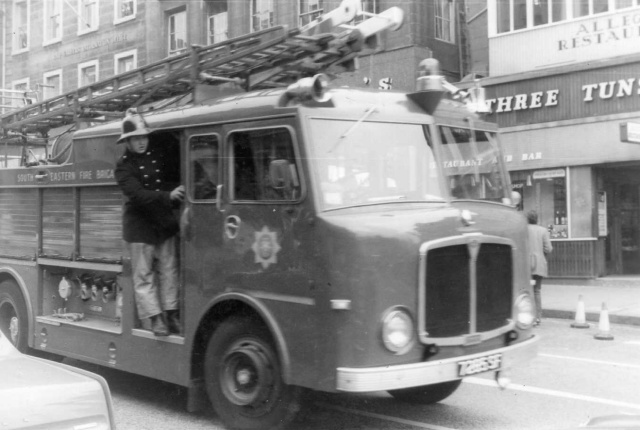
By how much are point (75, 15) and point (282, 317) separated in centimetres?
1888

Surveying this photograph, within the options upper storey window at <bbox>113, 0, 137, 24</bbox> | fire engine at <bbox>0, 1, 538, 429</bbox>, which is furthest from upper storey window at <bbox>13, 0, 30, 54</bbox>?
fire engine at <bbox>0, 1, 538, 429</bbox>

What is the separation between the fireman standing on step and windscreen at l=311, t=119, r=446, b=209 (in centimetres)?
167

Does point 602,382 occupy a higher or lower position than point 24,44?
lower

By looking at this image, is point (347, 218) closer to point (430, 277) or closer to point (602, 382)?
point (430, 277)

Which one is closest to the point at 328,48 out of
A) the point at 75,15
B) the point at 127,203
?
the point at 127,203

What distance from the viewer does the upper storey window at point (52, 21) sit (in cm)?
2356

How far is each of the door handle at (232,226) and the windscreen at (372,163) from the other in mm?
920

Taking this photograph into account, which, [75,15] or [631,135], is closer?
[631,135]

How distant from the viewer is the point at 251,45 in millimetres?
6871

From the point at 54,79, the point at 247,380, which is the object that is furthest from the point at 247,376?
the point at 54,79

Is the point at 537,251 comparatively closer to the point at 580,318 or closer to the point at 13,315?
the point at 580,318

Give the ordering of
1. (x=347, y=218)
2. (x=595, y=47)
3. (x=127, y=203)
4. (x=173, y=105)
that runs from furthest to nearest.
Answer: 1. (x=595, y=47)
2. (x=173, y=105)
3. (x=127, y=203)
4. (x=347, y=218)

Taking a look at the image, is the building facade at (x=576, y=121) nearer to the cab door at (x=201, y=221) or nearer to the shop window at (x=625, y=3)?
the shop window at (x=625, y=3)

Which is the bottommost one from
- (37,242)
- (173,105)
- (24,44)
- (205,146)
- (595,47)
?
(37,242)
